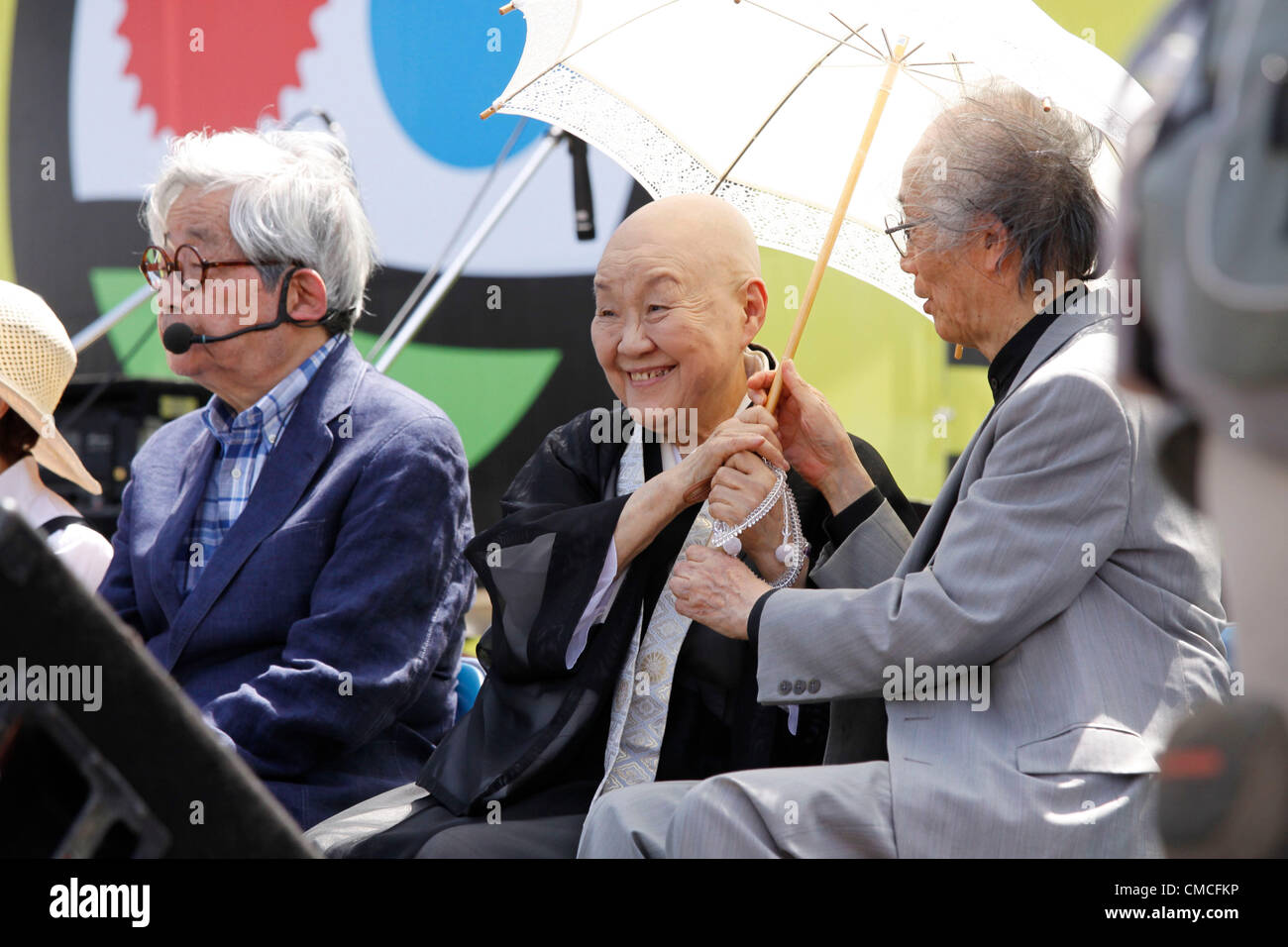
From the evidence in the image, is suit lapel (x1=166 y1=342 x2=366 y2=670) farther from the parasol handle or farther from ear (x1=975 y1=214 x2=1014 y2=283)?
ear (x1=975 y1=214 x2=1014 y2=283)

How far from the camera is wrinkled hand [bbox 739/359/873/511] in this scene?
237 cm

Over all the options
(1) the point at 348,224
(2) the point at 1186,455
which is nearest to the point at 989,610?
(2) the point at 1186,455

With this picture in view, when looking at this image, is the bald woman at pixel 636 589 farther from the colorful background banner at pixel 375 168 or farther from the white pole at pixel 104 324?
the white pole at pixel 104 324

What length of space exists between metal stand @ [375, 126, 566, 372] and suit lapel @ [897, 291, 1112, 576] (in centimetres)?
199

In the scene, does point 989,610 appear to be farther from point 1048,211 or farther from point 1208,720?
point 1208,720

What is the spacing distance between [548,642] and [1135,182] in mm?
1697

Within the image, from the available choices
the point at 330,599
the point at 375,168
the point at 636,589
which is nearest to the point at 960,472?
the point at 636,589

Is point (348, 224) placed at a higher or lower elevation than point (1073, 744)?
higher

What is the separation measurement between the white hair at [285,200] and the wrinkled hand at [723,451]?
40.7 inches

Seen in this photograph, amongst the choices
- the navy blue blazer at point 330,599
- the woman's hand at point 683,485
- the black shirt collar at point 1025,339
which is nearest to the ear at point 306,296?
the navy blue blazer at point 330,599

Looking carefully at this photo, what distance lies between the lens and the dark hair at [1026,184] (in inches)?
85.2

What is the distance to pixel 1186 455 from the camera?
2.76 ft

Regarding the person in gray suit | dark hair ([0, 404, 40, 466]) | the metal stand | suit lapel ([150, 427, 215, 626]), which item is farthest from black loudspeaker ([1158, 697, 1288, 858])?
the metal stand

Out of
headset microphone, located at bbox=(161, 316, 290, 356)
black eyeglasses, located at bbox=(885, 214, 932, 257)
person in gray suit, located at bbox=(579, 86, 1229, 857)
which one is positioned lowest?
person in gray suit, located at bbox=(579, 86, 1229, 857)
